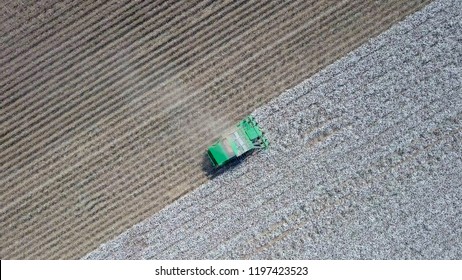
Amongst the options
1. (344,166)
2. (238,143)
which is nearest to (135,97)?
(238,143)

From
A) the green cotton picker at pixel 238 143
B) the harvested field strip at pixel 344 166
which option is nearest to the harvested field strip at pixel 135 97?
the green cotton picker at pixel 238 143

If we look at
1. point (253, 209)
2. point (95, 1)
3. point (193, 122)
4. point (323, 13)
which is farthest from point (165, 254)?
point (323, 13)

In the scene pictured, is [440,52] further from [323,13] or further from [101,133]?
[101,133]

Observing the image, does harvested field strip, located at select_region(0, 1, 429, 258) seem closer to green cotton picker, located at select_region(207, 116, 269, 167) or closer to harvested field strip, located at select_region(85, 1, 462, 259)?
green cotton picker, located at select_region(207, 116, 269, 167)

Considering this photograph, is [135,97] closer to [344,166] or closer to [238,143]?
[238,143]

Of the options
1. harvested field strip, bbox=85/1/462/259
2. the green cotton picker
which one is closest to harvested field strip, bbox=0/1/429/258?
the green cotton picker
